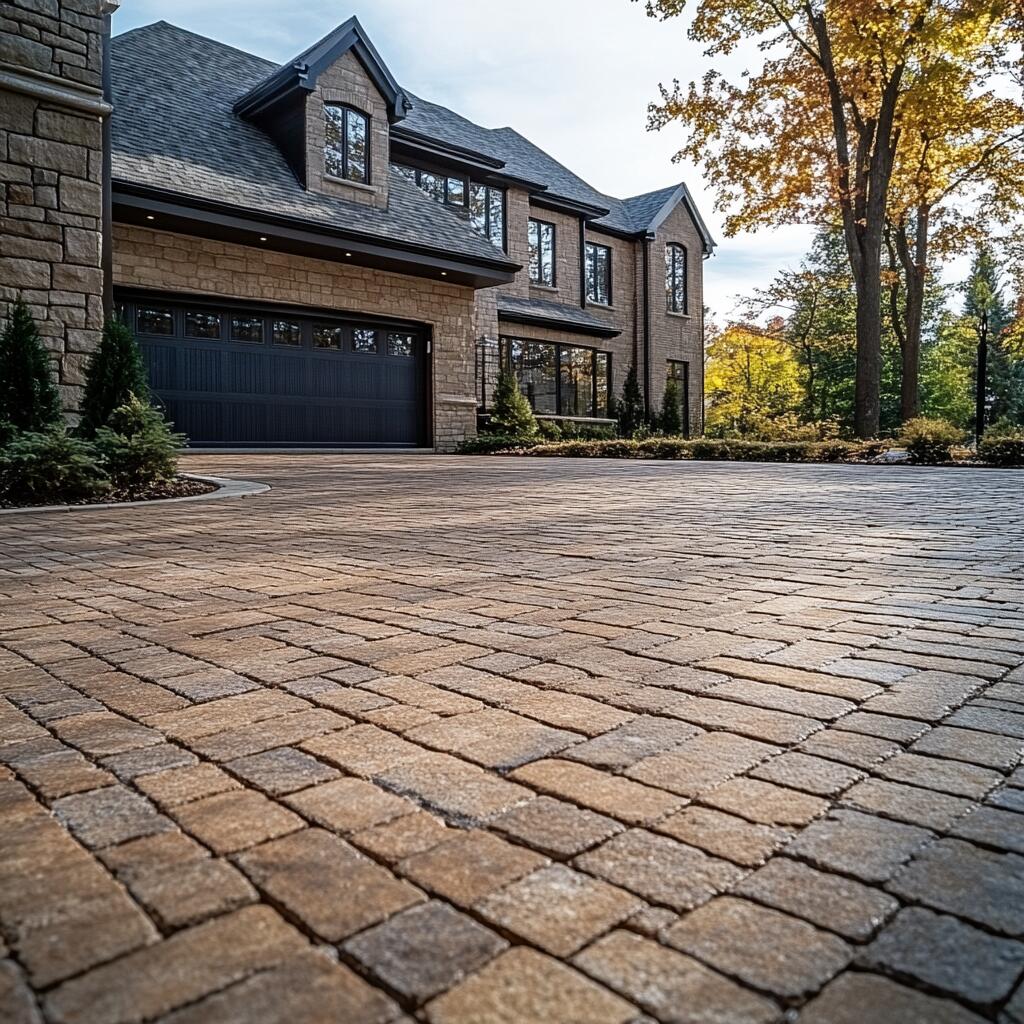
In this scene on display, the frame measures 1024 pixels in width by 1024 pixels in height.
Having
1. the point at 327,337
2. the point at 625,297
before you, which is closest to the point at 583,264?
the point at 625,297

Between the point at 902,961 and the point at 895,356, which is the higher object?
the point at 895,356

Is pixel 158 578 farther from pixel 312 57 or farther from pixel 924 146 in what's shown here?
pixel 924 146

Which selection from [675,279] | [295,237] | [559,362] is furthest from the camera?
[675,279]

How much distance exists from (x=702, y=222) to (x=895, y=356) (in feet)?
50.2

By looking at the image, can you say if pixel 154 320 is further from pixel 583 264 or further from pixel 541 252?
pixel 583 264

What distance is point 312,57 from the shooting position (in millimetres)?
14820

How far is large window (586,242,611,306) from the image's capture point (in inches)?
904

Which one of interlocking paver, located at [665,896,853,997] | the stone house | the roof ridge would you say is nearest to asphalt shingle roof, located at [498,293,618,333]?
the stone house

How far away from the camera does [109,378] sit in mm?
7785

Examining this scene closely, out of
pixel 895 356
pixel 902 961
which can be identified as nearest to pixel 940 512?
pixel 902 961

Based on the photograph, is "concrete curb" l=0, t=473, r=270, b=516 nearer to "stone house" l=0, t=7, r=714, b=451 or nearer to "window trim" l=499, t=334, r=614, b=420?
"stone house" l=0, t=7, r=714, b=451

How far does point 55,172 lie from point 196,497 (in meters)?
3.82

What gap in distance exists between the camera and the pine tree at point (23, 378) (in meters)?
7.19

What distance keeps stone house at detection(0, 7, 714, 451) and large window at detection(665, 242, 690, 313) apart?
4.92 m
